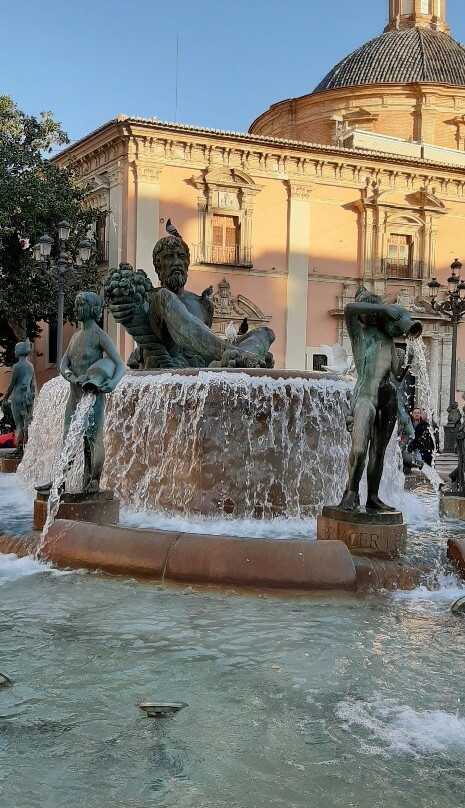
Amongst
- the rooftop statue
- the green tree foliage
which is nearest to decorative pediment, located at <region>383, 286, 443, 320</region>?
the green tree foliage

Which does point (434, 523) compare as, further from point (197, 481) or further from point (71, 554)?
point (71, 554)

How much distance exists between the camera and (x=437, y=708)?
3.10 m

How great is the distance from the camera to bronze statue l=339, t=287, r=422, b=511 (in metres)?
5.37

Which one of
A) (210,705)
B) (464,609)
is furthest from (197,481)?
(210,705)

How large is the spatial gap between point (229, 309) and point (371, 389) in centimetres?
2145

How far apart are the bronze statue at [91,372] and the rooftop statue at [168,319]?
5.97 ft

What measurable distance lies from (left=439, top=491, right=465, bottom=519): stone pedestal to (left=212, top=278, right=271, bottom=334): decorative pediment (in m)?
18.9

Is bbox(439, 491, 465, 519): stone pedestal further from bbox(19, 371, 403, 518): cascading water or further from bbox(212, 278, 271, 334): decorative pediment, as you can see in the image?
bbox(212, 278, 271, 334): decorative pediment

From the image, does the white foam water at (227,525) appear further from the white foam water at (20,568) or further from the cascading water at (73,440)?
the white foam water at (20,568)

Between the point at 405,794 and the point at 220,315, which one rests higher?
the point at 220,315

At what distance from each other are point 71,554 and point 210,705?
222 centimetres

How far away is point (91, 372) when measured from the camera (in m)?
5.97

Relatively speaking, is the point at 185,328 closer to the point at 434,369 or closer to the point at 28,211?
the point at 28,211

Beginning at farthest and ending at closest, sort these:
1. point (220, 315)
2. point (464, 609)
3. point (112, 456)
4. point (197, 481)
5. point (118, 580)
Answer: point (220, 315) < point (112, 456) < point (197, 481) < point (118, 580) < point (464, 609)
